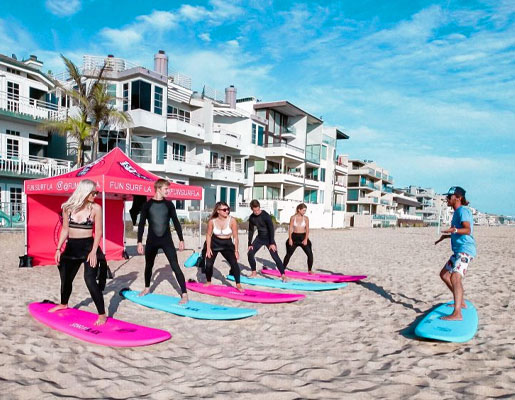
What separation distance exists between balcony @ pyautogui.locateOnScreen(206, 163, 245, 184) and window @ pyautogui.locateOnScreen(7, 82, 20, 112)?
537 inches

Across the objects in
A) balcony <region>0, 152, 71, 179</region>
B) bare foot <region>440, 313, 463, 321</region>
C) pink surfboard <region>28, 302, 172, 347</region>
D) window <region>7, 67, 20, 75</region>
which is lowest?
pink surfboard <region>28, 302, 172, 347</region>

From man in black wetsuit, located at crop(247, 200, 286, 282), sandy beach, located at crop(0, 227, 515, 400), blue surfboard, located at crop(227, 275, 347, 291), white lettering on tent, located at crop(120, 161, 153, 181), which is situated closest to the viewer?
sandy beach, located at crop(0, 227, 515, 400)

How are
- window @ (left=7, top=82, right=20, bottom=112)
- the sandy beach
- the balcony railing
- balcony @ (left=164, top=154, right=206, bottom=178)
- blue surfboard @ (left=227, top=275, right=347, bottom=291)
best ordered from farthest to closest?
the balcony railing
balcony @ (left=164, top=154, right=206, bottom=178)
window @ (left=7, top=82, right=20, bottom=112)
blue surfboard @ (left=227, top=275, right=347, bottom=291)
the sandy beach

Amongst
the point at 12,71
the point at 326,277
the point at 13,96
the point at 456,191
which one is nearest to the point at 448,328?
the point at 456,191

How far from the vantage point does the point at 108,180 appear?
8.29m

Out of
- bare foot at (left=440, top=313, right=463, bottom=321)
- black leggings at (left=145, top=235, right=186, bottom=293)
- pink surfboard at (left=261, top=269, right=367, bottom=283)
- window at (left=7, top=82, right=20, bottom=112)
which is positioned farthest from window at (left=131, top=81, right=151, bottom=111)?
bare foot at (left=440, top=313, right=463, bottom=321)

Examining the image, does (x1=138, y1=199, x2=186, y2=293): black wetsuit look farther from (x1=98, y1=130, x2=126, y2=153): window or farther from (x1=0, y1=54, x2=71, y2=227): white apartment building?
(x1=98, y1=130, x2=126, y2=153): window

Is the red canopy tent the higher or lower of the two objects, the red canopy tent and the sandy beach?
the higher

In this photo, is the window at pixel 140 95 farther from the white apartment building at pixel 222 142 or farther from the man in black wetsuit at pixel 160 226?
the man in black wetsuit at pixel 160 226

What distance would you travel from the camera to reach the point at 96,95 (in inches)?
781

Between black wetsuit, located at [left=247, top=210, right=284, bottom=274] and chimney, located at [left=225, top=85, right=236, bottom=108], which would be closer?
black wetsuit, located at [left=247, top=210, right=284, bottom=274]

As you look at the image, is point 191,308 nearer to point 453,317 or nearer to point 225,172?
point 453,317

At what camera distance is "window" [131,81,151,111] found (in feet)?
79.8

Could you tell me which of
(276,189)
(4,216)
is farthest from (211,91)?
(4,216)
